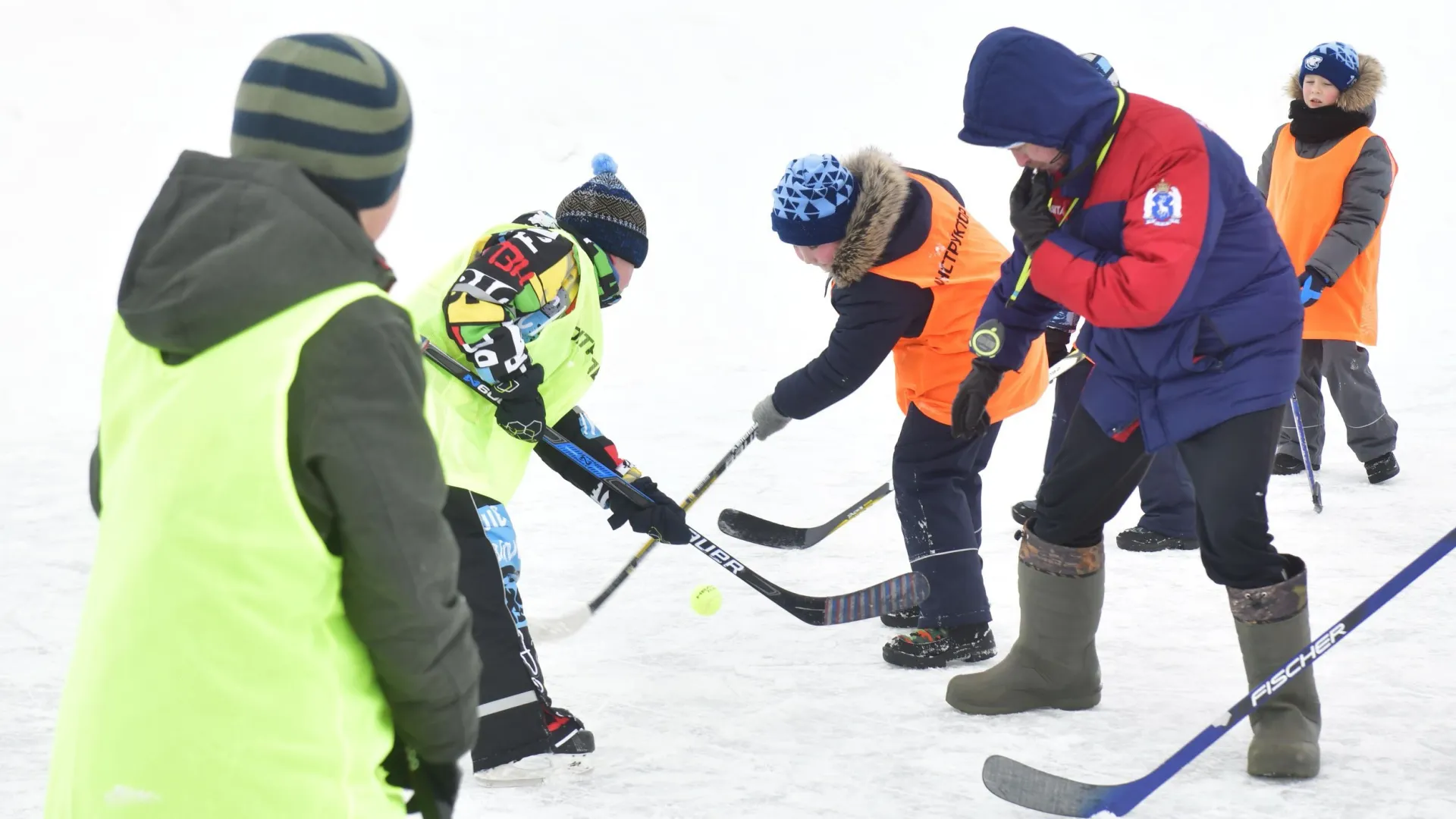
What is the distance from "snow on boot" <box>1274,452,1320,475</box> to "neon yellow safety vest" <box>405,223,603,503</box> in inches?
120

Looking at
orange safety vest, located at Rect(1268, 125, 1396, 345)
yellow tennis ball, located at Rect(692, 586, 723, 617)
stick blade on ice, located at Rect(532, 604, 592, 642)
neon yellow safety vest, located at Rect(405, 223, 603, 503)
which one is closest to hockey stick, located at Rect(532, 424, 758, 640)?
stick blade on ice, located at Rect(532, 604, 592, 642)

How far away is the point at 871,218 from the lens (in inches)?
116

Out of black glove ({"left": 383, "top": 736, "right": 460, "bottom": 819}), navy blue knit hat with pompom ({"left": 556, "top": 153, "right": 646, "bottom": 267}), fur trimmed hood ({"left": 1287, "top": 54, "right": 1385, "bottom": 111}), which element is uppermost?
fur trimmed hood ({"left": 1287, "top": 54, "right": 1385, "bottom": 111})

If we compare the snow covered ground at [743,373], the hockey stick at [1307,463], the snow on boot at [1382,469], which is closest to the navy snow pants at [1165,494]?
the snow covered ground at [743,373]

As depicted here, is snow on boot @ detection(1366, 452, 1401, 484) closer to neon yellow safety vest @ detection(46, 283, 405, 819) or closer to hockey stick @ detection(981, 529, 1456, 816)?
hockey stick @ detection(981, 529, 1456, 816)

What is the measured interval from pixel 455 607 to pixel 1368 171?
395 centimetres

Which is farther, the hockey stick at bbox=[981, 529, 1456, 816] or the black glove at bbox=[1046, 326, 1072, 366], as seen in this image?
the black glove at bbox=[1046, 326, 1072, 366]

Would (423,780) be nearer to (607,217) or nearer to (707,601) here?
(607,217)

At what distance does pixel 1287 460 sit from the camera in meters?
4.74

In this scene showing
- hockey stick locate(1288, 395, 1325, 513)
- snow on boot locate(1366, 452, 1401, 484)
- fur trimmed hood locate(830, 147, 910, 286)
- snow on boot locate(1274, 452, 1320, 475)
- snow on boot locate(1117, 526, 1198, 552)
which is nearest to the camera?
fur trimmed hood locate(830, 147, 910, 286)

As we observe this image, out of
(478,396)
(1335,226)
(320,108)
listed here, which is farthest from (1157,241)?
(1335,226)

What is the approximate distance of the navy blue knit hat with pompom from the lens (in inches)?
105

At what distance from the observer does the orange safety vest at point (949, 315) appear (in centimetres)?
307

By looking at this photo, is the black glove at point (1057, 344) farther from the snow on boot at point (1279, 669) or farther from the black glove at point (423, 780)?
the black glove at point (423, 780)
